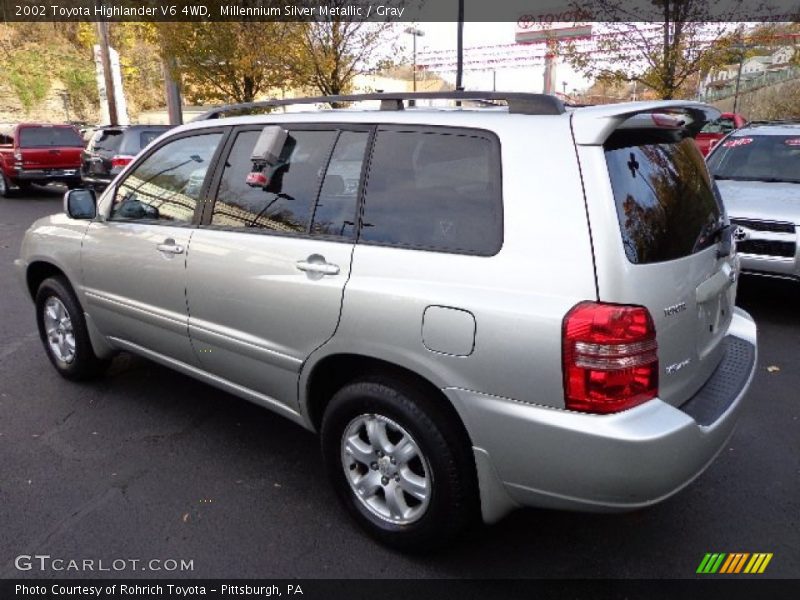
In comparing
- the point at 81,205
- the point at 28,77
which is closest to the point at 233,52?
the point at 81,205

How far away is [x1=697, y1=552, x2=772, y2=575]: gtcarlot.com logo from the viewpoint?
2.48m

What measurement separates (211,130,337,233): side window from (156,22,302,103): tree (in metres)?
12.2

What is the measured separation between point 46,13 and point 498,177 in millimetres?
41285

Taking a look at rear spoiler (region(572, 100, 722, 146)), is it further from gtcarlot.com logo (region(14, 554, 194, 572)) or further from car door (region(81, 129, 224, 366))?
gtcarlot.com logo (region(14, 554, 194, 572))

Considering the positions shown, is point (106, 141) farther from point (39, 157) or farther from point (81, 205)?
point (81, 205)

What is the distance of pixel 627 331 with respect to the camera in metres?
2.01

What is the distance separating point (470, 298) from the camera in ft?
7.04

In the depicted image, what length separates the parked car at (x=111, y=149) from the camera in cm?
1298

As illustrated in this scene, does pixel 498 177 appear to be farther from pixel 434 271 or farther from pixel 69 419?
pixel 69 419

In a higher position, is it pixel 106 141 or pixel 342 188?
pixel 342 188

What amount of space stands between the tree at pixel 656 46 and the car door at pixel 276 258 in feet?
38.1

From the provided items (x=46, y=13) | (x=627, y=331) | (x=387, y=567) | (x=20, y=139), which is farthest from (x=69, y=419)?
(x=46, y=13)

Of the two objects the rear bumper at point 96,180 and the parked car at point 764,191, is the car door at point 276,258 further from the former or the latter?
the rear bumper at point 96,180

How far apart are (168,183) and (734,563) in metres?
3.27
